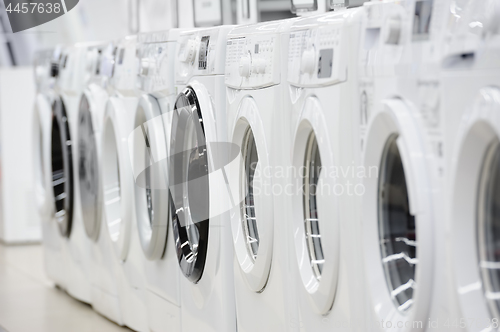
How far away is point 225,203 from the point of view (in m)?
2.20

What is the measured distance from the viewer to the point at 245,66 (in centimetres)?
204

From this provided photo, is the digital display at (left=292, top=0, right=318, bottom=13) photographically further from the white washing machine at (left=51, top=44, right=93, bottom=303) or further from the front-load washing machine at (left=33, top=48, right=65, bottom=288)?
the front-load washing machine at (left=33, top=48, right=65, bottom=288)

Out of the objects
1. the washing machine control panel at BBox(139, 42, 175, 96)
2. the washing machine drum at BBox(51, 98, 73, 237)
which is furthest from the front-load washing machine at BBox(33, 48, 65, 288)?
the washing machine control panel at BBox(139, 42, 175, 96)

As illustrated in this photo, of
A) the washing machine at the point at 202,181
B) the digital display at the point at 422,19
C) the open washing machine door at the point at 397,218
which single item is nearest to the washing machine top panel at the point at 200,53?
the washing machine at the point at 202,181

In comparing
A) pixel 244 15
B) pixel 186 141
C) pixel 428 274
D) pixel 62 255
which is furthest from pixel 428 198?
pixel 62 255

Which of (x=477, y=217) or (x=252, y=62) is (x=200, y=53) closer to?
(x=252, y=62)

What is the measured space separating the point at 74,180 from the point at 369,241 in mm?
2145

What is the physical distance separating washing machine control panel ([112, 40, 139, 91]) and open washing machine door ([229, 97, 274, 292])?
2.59 ft

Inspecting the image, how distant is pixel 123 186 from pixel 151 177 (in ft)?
0.66

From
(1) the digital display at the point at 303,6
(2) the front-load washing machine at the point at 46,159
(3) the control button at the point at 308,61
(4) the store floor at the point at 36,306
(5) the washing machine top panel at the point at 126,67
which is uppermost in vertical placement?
(1) the digital display at the point at 303,6

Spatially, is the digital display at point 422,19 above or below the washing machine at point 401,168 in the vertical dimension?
above

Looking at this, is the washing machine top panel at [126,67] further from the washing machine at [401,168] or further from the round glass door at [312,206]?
the washing machine at [401,168]

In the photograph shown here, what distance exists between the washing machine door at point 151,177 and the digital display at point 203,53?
1.11ft

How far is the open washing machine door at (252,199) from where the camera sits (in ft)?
6.49
